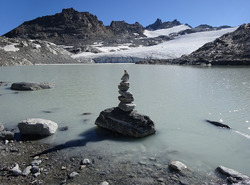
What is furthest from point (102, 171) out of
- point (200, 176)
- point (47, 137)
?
point (47, 137)

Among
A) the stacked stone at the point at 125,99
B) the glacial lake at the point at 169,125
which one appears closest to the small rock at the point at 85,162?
the glacial lake at the point at 169,125

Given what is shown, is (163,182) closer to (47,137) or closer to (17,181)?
(17,181)

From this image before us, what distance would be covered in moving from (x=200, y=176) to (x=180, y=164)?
53cm

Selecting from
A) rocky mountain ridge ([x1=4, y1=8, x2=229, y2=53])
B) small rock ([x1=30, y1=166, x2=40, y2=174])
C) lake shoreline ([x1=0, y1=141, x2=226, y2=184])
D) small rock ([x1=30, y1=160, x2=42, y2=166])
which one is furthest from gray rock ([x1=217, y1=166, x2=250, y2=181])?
rocky mountain ridge ([x1=4, y1=8, x2=229, y2=53])

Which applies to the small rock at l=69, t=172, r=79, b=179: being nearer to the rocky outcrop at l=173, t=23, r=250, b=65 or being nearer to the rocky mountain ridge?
the rocky outcrop at l=173, t=23, r=250, b=65

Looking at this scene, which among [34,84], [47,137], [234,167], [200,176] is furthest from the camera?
[34,84]

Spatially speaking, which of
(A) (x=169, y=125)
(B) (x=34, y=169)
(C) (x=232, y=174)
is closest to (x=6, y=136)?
(B) (x=34, y=169)

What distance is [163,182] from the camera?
5074mm

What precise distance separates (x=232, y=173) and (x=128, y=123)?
3.56m

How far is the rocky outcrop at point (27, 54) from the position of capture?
56312 mm

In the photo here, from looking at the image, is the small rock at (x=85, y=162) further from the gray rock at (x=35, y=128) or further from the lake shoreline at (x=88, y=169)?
the gray rock at (x=35, y=128)

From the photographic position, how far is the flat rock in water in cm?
771

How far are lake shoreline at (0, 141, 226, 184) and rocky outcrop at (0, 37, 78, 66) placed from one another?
5189 cm

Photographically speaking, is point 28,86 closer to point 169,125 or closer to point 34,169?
point 169,125
